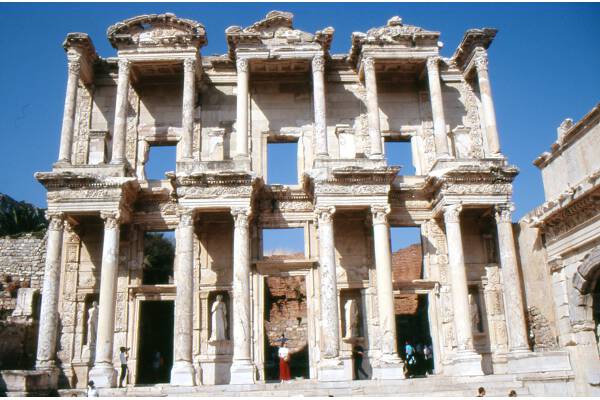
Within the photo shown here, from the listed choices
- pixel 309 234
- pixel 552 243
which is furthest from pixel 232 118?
pixel 552 243

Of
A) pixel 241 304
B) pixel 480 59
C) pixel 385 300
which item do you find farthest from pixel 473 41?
pixel 241 304

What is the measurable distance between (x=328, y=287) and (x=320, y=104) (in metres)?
5.86

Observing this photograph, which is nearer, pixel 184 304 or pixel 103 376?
pixel 103 376

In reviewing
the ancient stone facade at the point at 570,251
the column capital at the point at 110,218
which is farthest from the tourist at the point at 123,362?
the ancient stone facade at the point at 570,251

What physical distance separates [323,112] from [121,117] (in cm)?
633

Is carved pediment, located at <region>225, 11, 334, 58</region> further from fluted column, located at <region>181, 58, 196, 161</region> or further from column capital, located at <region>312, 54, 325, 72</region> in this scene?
fluted column, located at <region>181, 58, 196, 161</region>

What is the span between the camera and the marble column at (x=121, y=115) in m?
18.6

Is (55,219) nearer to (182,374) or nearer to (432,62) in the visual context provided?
(182,374)

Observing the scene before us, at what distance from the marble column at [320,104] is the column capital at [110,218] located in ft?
20.5

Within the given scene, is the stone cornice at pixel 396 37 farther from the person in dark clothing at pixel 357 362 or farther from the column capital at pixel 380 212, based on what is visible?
the person in dark clothing at pixel 357 362

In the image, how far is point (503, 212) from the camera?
710 inches

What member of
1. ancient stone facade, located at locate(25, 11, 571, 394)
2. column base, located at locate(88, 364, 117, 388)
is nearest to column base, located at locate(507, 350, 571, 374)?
ancient stone facade, located at locate(25, 11, 571, 394)

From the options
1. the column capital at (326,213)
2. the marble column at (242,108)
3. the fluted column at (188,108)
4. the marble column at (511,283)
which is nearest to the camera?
the marble column at (511,283)

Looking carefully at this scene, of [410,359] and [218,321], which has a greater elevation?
[218,321]
